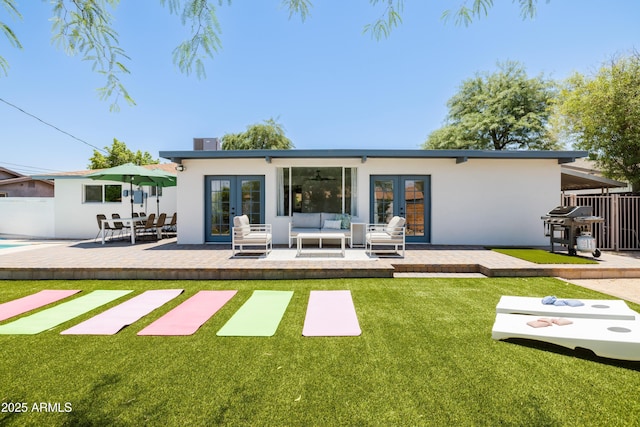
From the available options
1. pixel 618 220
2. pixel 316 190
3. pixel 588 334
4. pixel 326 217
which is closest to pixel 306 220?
pixel 326 217

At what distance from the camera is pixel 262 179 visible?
31.2ft

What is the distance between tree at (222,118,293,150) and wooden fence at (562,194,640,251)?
75.1 ft

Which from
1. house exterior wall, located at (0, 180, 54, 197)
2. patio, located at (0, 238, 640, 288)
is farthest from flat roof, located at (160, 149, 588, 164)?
house exterior wall, located at (0, 180, 54, 197)

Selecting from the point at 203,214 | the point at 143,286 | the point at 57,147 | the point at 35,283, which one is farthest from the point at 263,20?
the point at 57,147

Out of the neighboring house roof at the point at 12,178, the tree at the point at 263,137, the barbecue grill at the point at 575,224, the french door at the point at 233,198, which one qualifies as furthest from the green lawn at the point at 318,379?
the tree at the point at 263,137

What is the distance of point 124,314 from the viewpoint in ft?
13.3

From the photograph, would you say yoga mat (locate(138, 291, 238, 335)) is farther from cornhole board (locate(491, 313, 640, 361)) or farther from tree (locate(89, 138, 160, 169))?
tree (locate(89, 138, 160, 169))

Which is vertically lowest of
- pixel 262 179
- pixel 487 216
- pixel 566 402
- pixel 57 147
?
pixel 566 402

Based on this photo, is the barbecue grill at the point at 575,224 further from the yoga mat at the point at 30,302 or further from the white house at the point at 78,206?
the white house at the point at 78,206

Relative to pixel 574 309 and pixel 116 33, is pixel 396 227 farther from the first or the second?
pixel 116 33

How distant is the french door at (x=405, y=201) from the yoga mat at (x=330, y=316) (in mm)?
4847

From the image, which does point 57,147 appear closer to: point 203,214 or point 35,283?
point 203,214

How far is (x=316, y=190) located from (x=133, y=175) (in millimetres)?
5841

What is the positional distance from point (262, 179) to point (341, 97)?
6.87 metres
